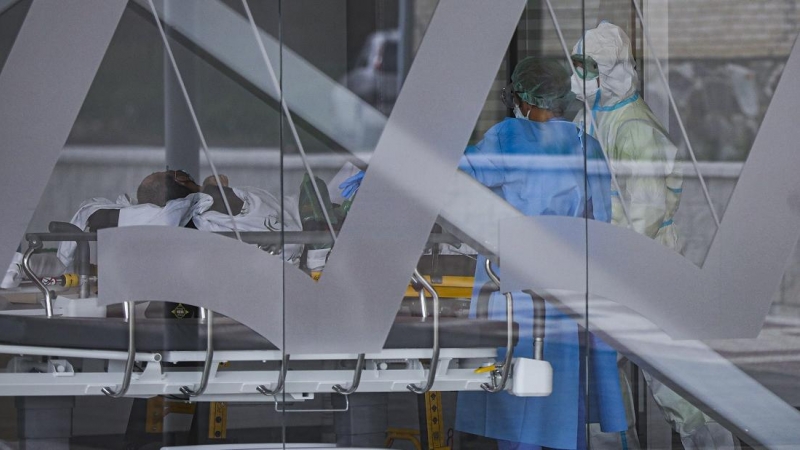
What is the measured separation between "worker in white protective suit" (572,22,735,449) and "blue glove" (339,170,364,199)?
0.63 m

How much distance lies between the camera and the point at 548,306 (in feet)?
10.2

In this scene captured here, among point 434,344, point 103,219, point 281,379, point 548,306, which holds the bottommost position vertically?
point 281,379

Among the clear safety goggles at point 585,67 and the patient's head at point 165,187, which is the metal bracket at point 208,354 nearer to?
the patient's head at point 165,187

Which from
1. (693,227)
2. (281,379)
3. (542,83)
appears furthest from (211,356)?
(693,227)

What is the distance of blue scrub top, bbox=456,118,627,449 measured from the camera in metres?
3.05

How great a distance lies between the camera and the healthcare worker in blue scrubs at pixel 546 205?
3.05 meters

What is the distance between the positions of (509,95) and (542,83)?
0.34ft

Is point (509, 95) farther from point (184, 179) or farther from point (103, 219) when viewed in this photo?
point (103, 219)

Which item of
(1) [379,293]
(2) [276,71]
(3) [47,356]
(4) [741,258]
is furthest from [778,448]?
(3) [47,356]

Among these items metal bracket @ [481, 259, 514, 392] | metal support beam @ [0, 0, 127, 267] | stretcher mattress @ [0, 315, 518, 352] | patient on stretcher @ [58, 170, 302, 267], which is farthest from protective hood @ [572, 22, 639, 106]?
metal support beam @ [0, 0, 127, 267]

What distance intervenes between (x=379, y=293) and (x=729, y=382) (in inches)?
42.5

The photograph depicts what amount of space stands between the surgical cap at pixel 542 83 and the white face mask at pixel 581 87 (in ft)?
0.05

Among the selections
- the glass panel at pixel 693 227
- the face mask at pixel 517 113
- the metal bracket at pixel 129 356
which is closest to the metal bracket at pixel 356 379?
the metal bracket at pixel 129 356

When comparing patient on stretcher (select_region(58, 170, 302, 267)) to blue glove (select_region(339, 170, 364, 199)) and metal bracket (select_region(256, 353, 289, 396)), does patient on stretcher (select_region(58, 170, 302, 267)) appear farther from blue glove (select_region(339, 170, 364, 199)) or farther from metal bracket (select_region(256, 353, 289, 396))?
metal bracket (select_region(256, 353, 289, 396))
